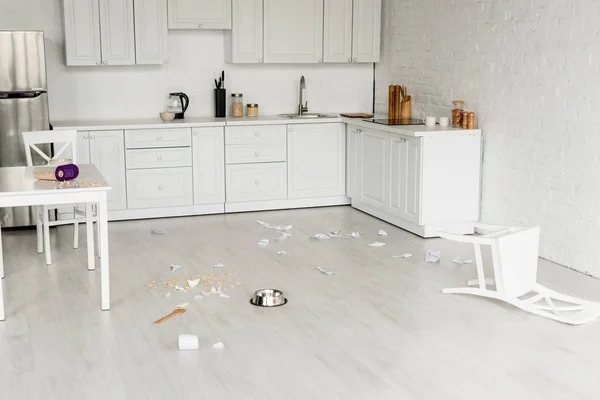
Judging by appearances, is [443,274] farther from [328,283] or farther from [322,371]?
[322,371]

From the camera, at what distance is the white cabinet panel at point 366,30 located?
24.3 feet

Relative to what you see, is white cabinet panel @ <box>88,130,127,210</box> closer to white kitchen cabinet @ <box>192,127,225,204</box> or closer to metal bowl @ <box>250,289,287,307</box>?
white kitchen cabinet @ <box>192,127,225,204</box>

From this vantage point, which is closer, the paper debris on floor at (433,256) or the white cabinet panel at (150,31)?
the paper debris on floor at (433,256)

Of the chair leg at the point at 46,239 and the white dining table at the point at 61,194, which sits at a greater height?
the white dining table at the point at 61,194

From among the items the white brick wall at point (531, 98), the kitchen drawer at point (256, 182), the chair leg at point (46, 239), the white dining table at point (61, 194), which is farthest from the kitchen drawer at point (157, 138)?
the white brick wall at point (531, 98)

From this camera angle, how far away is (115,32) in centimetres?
663

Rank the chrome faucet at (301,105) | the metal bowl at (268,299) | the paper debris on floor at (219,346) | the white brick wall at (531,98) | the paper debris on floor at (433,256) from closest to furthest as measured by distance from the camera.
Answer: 1. the paper debris on floor at (219,346)
2. the metal bowl at (268,299)
3. the white brick wall at (531,98)
4. the paper debris on floor at (433,256)
5. the chrome faucet at (301,105)

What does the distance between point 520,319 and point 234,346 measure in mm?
1599

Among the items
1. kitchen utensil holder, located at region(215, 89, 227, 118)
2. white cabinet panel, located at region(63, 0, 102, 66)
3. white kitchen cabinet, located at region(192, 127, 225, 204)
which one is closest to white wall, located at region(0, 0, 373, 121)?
kitchen utensil holder, located at region(215, 89, 227, 118)

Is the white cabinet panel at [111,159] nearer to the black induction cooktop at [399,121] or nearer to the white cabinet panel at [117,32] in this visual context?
the white cabinet panel at [117,32]

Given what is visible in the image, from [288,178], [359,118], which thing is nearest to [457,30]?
[359,118]

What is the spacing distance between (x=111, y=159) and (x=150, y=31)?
1169mm

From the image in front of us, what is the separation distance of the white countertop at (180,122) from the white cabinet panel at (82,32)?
0.53m

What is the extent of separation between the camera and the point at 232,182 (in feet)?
22.9
